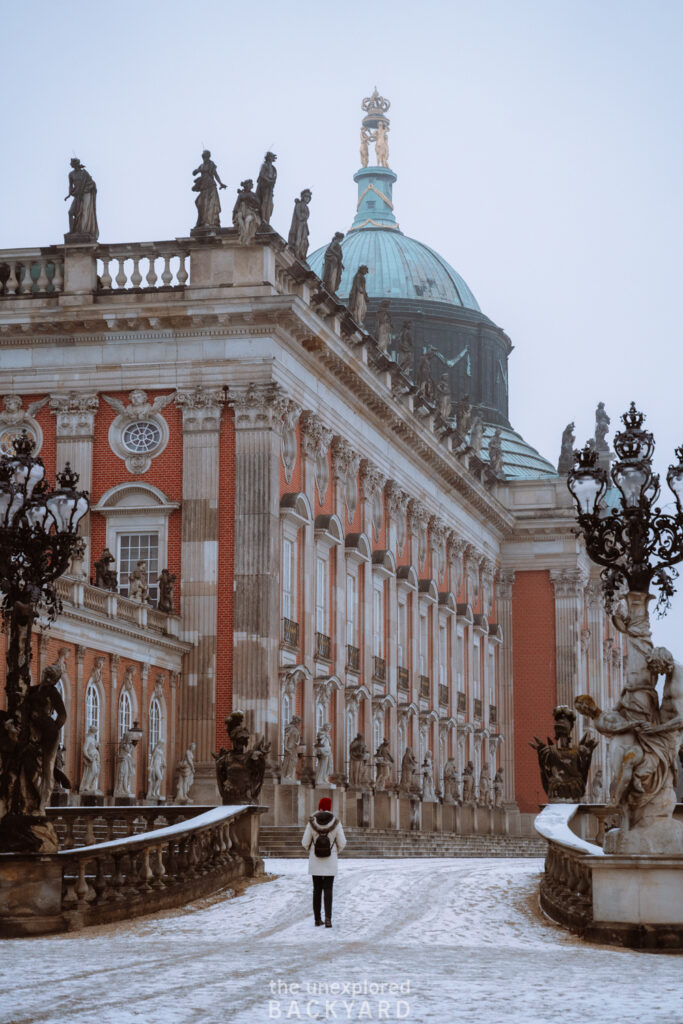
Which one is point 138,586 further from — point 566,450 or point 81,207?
point 566,450

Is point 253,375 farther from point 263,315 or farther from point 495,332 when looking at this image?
point 495,332

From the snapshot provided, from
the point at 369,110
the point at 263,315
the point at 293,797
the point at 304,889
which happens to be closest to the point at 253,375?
the point at 263,315

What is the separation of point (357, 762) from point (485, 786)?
1779 centimetres

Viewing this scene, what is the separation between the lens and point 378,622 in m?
51.3

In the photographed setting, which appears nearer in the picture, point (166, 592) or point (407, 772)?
point (166, 592)

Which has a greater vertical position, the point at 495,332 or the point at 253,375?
the point at 495,332

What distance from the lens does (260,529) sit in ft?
133

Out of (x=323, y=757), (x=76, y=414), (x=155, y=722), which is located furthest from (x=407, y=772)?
(x=76, y=414)

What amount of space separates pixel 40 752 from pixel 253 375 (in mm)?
22477

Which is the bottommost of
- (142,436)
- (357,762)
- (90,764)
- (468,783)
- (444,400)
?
(468,783)

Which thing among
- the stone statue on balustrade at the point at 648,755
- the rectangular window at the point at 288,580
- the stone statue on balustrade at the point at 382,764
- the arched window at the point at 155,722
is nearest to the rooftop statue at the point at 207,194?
the rectangular window at the point at 288,580

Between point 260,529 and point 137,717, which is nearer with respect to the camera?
point 137,717

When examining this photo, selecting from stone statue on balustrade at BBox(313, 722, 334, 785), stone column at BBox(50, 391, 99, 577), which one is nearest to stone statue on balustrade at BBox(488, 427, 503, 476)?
stone statue on balustrade at BBox(313, 722, 334, 785)

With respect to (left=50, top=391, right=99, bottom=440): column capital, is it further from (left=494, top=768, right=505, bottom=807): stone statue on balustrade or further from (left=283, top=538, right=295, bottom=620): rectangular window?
(left=494, top=768, right=505, bottom=807): stone statue on balustrade
